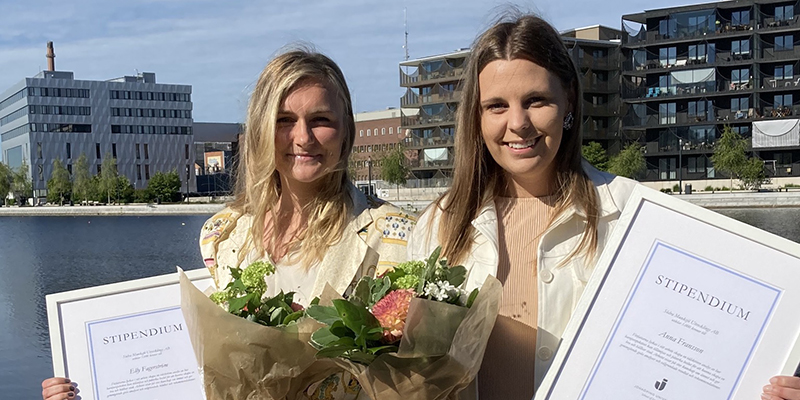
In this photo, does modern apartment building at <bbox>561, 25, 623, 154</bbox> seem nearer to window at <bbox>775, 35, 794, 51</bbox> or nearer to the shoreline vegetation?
window at <bbox>775, 35, 794, 51</bbox>

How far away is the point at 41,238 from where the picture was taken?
4212 cm

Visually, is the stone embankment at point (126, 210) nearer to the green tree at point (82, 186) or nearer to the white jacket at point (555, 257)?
the green tree at point (82, 186)

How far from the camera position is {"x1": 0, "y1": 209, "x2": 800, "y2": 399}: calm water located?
1247 cm

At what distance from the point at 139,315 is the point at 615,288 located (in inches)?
61.4

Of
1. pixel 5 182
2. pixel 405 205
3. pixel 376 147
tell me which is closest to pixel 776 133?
pixel 405 205

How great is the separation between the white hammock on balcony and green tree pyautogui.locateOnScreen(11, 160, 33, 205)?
79.3m

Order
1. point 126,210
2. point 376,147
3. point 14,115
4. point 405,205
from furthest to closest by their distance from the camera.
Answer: point 14,115
point 376,147
point 126,210
point 405,205

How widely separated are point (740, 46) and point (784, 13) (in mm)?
3167

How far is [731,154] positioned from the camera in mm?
45312

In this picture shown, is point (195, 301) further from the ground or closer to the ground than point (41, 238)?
further from the ground

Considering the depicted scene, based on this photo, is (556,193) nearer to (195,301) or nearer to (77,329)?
(195,301)

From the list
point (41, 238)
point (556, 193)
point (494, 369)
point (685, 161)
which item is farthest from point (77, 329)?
point (685, 161)

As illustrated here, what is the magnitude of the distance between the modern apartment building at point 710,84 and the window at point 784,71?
6 cm

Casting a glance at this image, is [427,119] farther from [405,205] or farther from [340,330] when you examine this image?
[340,330]
